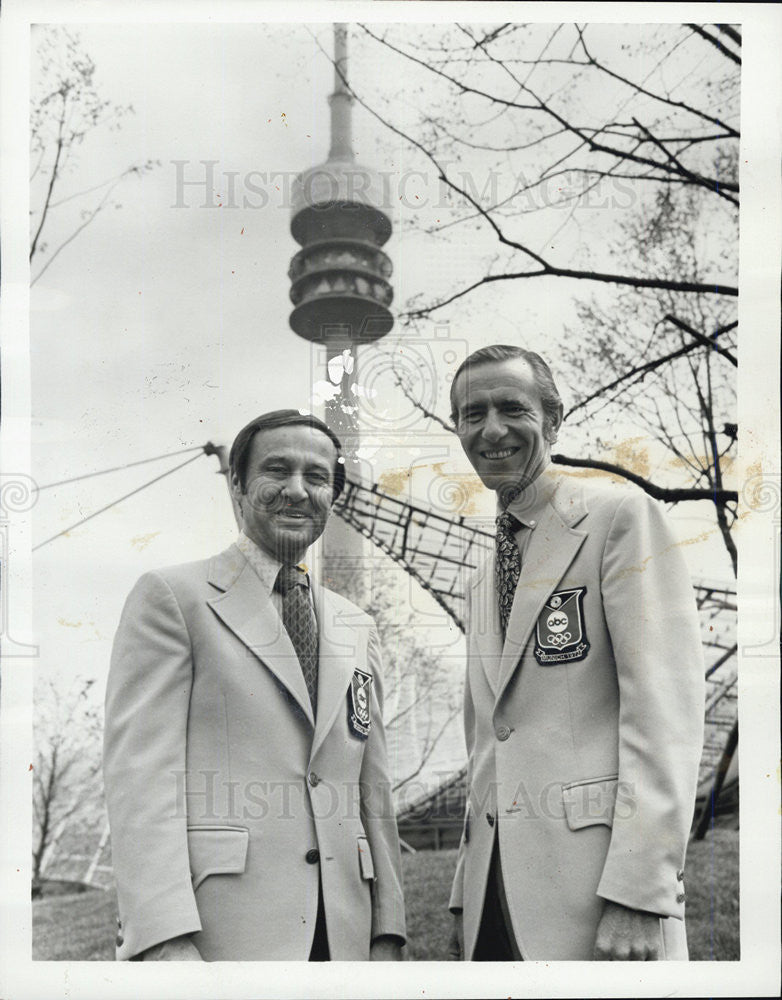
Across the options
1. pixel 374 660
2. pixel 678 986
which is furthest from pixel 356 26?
pixel 678 986

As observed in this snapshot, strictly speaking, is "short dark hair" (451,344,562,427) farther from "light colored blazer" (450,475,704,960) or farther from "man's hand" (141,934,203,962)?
"man's hand" (141,934,203,962)

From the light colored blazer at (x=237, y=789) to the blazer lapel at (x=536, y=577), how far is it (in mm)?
508

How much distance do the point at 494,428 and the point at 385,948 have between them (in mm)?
1674

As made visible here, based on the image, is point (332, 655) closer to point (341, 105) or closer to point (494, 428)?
point (494, 428)

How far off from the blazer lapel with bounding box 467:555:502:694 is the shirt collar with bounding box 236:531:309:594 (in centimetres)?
57

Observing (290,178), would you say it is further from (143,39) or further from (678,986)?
(678,986)

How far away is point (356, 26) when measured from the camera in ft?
12.5

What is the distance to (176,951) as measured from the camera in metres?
3.25

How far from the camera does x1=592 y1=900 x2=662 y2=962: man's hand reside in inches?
120

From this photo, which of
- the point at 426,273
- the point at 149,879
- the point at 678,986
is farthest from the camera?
the point at 426,273

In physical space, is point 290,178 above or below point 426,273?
above

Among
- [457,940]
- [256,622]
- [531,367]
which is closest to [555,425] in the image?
[531,367]

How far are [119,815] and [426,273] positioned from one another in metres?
2.02

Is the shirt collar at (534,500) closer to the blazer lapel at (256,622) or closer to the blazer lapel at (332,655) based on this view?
the blazer lapel at (332,655)
